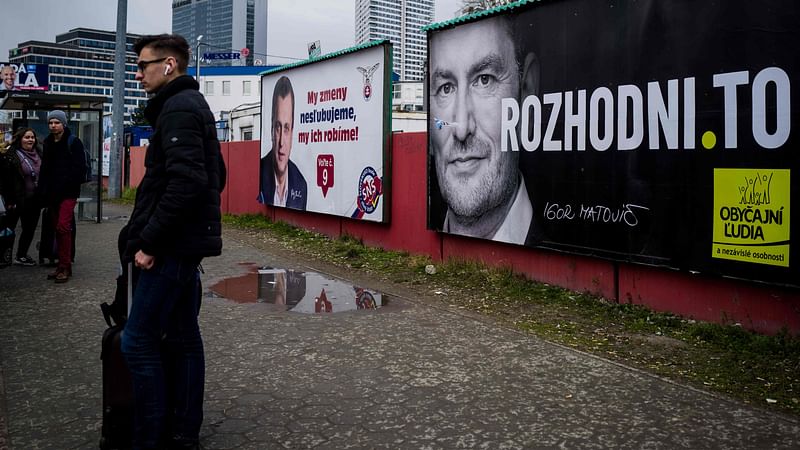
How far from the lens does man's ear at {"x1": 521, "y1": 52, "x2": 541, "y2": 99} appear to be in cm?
816

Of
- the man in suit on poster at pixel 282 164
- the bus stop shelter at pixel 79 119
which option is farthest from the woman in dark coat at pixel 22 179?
the man in suit on poster at pixel 282 164

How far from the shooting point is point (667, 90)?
22.1ft

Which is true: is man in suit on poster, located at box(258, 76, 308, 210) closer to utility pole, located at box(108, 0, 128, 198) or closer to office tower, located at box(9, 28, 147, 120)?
utility pole, located at box(108, 0, 128, 198)

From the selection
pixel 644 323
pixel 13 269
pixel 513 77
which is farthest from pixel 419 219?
pixel 13 269

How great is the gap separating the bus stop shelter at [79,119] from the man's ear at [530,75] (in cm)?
832

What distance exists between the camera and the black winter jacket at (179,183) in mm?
3488

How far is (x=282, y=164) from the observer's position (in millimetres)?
14359

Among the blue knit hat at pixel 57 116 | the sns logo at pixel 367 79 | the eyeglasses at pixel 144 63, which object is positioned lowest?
the eyeglasses at pixel 144 63

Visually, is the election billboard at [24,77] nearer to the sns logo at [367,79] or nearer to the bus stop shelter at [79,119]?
the bus stop shelter at [79,119]

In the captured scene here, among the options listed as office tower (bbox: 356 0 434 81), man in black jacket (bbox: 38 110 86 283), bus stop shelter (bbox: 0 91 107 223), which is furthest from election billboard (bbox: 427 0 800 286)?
office tower (bbox: 356 0 434 81)

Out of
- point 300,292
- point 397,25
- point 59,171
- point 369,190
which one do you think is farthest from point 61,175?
point 397,25

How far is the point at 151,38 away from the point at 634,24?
4.76 meters

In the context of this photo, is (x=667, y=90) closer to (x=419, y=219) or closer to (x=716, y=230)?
(x=716, y=230)

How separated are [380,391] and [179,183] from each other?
201 centimetres
